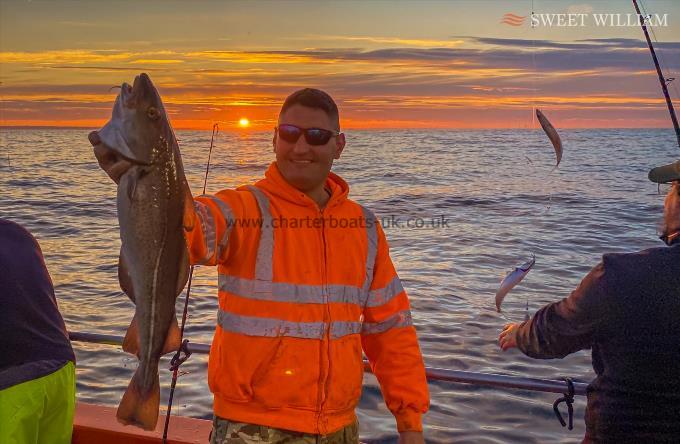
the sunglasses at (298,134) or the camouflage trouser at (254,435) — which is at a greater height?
the sunglasses at (298,134)

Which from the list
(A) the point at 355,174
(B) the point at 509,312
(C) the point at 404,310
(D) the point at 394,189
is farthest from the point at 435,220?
(C) the point at 404,310

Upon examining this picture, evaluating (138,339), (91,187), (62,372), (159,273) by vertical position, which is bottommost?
(91,187)

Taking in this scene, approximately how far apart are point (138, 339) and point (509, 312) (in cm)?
883

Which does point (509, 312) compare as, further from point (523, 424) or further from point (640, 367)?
point (640, 367)

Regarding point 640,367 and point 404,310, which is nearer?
point 640,367

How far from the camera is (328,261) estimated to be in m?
3.06

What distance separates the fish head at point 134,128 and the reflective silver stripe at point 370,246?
1.38 meters

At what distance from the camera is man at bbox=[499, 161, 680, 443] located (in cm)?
292

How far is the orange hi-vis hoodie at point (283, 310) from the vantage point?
2.90m

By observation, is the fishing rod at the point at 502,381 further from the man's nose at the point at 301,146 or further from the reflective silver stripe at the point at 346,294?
the man's nose at the point at 301,146

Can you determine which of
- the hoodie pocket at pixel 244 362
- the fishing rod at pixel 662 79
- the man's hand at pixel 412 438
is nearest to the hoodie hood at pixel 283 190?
the hoodie pocket at pixel 244 362

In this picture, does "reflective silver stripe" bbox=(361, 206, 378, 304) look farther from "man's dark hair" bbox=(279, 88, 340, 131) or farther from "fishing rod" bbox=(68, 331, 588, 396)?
"fishing rod" bbox=(68, 331, 588, 396)

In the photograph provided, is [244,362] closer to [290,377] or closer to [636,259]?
[290,377]

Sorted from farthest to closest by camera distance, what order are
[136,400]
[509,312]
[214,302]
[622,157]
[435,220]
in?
1. [622,157]
2. [435,220]
3. [214,302]
4. [509,312]
5. [136,400]
